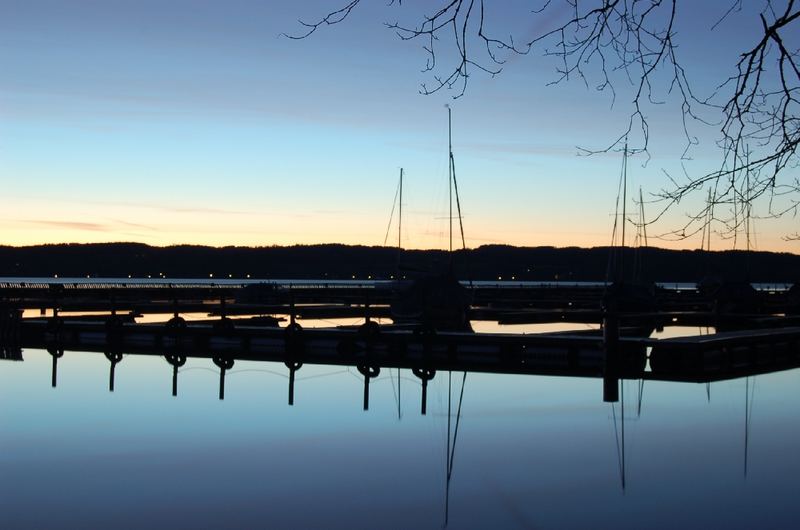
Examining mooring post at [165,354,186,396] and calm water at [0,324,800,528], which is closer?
calm water at [0,324,800,528]

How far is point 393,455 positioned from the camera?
55.7 ft

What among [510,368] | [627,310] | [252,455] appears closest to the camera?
[252,455]

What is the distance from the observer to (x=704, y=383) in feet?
85.7

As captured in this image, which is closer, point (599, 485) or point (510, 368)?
point (599, 485)

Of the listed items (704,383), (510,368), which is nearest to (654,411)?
(704,383)

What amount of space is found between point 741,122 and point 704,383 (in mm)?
20644

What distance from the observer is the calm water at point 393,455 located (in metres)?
12.6

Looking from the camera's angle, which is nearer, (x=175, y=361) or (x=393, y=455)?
(x=393, y=455)

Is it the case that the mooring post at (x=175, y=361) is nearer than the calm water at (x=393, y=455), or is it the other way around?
the calm water at (x=393, y=455)

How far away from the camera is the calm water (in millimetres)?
12609

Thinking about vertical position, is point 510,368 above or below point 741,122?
below

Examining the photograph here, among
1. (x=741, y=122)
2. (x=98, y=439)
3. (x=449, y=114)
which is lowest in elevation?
(x=98, y=439)

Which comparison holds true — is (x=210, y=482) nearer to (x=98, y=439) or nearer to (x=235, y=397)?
(x=98, y=439)

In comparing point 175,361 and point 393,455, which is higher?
point 175,361
